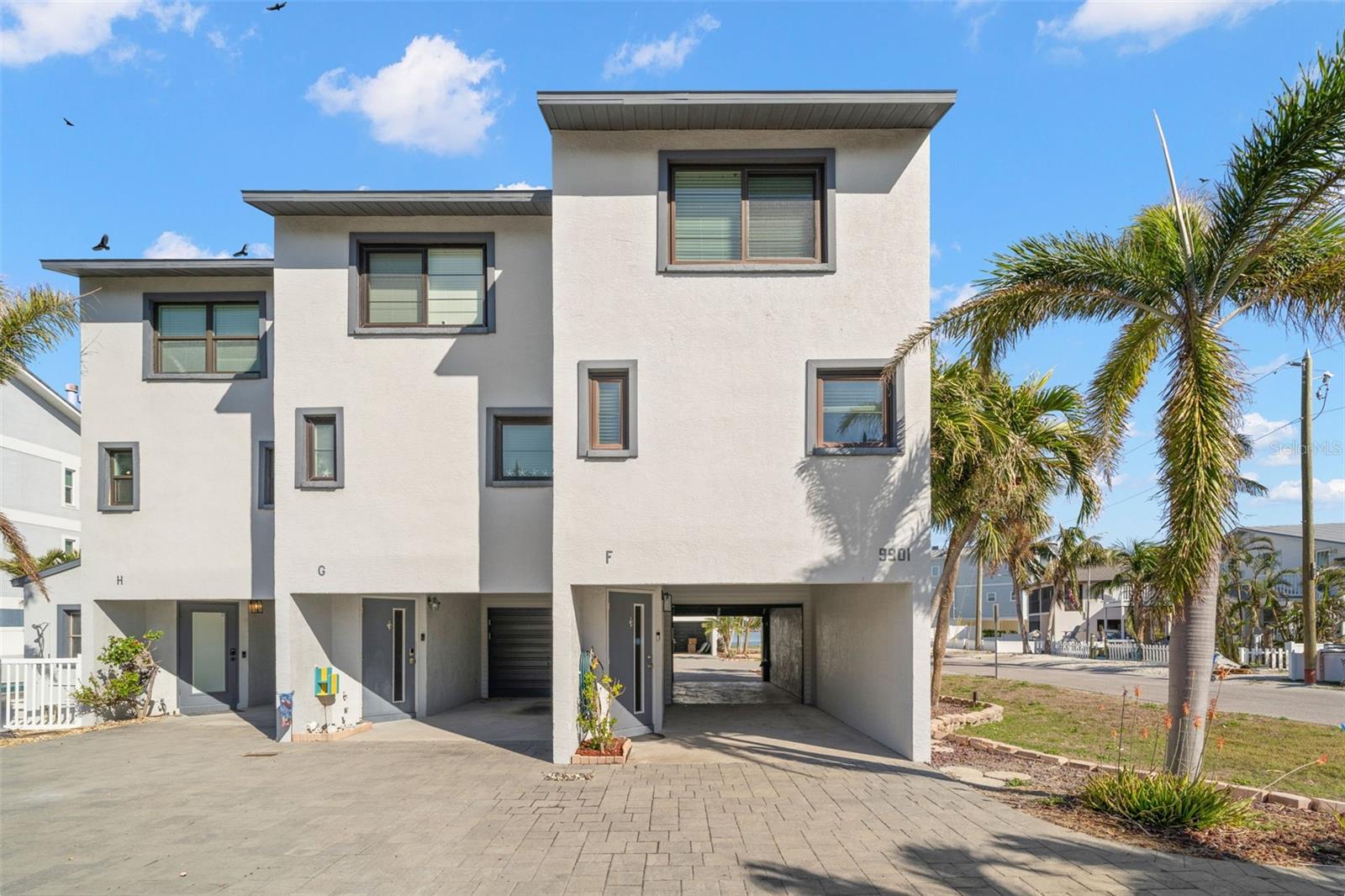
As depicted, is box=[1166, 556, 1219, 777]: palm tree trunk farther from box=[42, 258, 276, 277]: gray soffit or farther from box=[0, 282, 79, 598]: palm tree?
box=[0, 282, 79, 598]: palm tree

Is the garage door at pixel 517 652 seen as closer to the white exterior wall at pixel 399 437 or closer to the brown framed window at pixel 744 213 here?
the white exterior wall at pixel 399 437

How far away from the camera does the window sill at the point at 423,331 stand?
41.7ft

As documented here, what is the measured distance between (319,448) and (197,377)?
352 cm

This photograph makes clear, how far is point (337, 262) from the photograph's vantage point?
507 inches

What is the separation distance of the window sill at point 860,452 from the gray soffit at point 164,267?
988 cm

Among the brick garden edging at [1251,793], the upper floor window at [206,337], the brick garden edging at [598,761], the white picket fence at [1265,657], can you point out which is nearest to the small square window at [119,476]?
the upper floor window at [206,337]

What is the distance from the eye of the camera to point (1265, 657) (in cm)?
2839

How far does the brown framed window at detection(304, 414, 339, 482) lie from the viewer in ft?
41.7

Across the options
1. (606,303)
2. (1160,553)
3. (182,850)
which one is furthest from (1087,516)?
(182,850)

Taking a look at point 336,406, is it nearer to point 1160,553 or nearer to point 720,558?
point 720,558

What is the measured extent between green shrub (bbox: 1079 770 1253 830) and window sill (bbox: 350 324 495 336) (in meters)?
10.1

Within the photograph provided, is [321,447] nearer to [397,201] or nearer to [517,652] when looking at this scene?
[397,201]

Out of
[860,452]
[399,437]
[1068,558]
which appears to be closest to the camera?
[860,452]

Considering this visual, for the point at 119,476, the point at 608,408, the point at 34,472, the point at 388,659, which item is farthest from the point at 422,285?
the point at 34,472
